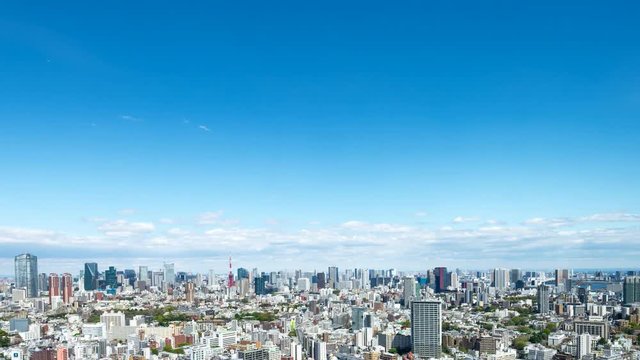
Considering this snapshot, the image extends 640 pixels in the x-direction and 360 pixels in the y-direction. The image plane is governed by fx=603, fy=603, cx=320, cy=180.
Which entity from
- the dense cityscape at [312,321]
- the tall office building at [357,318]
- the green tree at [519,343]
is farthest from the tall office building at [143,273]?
the green tree at [519,343]

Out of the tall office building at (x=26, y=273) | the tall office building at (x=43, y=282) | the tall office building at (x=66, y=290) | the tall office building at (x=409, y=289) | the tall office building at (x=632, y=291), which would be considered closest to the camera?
the tall office building at (x=632, y=291)

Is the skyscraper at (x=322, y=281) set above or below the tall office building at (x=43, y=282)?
below

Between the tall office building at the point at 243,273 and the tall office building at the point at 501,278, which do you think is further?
the tall office building at the point at 243,273

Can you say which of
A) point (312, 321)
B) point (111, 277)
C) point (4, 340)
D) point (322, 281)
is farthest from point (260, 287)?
point (4, 340)

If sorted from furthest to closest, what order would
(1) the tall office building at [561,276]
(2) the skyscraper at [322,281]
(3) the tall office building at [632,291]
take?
(2) the skyscraper at [322,281] < (1) the tall office building at [561,276] < (3) the tall office building at [632,291]

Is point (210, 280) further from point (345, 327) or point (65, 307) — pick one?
point (345, 327)

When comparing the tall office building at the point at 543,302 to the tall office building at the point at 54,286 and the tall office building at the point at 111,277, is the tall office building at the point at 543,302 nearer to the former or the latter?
the tall office building at the point at 54,286

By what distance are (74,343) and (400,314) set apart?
369 inches

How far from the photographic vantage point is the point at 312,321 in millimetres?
16625

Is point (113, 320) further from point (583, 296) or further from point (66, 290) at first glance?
point (583, 296)

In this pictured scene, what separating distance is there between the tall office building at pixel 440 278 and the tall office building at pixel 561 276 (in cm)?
523

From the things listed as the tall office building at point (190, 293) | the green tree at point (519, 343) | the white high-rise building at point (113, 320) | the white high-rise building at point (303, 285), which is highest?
the green tree at point (519, 343)

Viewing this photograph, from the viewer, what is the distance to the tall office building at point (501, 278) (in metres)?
29.3

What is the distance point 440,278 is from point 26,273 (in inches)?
722
